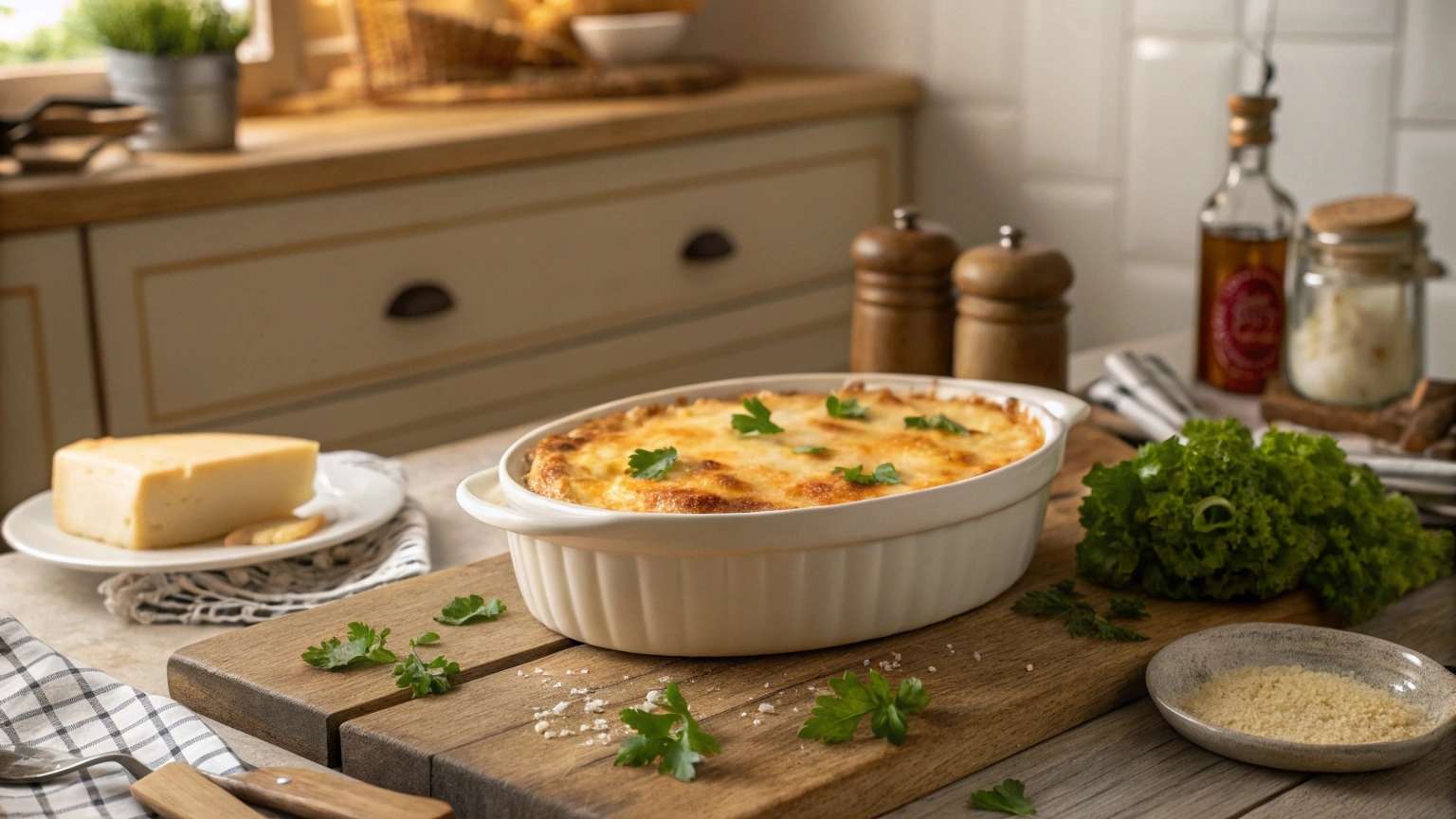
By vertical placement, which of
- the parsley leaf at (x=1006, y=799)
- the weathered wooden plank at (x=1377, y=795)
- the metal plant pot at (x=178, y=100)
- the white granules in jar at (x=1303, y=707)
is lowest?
the weathered wooden plank at (x=1377, y=795)

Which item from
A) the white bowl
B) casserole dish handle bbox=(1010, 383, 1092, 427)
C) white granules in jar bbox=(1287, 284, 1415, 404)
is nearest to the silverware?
casserole dish handle bbox=(1010, 383, 1092, 427)

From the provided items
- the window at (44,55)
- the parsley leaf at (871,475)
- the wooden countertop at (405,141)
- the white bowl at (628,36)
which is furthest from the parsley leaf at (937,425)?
the window at (44,55)

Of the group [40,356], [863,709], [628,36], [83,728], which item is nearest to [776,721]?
[863,709]

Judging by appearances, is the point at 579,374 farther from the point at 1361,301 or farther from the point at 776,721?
the point at 776,721

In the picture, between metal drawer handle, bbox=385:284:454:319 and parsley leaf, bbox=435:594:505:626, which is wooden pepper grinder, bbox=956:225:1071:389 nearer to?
parsley leaf, bbox=435:594:505:626

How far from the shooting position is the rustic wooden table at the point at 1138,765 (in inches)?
31.0

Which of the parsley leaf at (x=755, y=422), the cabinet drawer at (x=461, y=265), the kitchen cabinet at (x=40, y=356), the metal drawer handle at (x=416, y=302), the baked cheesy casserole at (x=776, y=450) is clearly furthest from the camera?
the metal drawer handle at (x=416, y=302)

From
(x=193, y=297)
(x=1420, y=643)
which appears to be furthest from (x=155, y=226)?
(x=1420, y=643)

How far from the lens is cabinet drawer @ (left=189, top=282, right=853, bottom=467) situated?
7.36 ft

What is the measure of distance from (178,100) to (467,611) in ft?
4.58

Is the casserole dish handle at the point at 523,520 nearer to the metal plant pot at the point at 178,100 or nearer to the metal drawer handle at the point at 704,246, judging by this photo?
the metal plant pot at the point at 178,100

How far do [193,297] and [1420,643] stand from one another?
5.24 feet

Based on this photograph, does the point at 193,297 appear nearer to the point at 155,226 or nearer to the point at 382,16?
the point at 155,226

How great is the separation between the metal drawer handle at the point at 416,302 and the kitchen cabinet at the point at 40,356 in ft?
1.47
